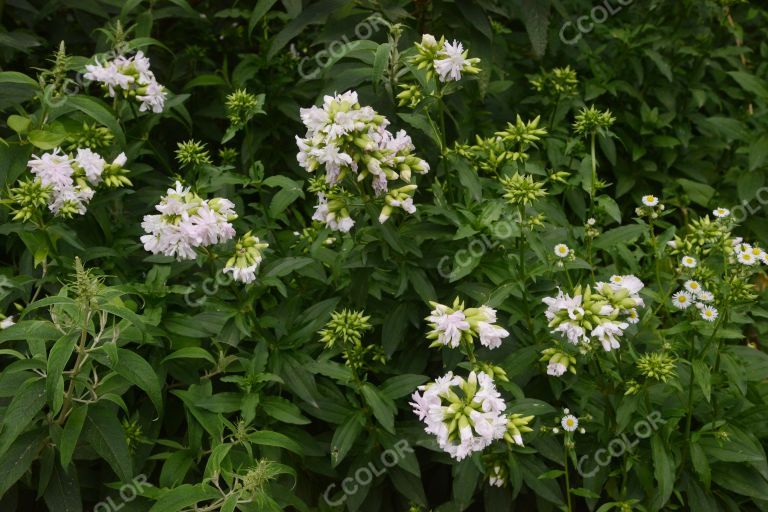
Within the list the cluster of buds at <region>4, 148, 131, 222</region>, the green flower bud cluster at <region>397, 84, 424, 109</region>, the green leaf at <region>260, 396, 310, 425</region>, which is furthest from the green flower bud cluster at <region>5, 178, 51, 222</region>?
the green flower bud cluster at <region>397, 84, 424, 109</region>

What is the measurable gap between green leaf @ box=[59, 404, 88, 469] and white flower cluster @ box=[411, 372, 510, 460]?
1214mm

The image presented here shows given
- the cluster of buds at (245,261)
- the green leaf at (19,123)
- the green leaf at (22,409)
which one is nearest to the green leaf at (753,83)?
the cluster of buds at (245,261)

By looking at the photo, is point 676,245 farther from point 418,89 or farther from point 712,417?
point 418,89

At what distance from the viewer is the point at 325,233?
3.24m

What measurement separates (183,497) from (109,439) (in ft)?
1.25

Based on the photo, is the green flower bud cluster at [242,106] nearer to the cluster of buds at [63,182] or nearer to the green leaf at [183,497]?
the cluster of buds at [63,182]

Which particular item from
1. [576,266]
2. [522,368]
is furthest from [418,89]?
[522,368]

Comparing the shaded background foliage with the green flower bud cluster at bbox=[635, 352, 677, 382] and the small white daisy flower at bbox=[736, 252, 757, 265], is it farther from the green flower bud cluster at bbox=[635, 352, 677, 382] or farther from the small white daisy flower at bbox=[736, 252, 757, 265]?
the small white daisy flower at bbox=[736, 252, 757, 265]

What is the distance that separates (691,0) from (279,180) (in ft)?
10.0

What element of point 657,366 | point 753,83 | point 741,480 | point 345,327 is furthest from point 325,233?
point 753,83

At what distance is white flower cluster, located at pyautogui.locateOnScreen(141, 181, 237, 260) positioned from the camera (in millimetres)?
2699

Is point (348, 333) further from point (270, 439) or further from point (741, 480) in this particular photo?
point (741, 480)

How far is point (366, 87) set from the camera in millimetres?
3744

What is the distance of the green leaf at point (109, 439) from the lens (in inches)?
112
